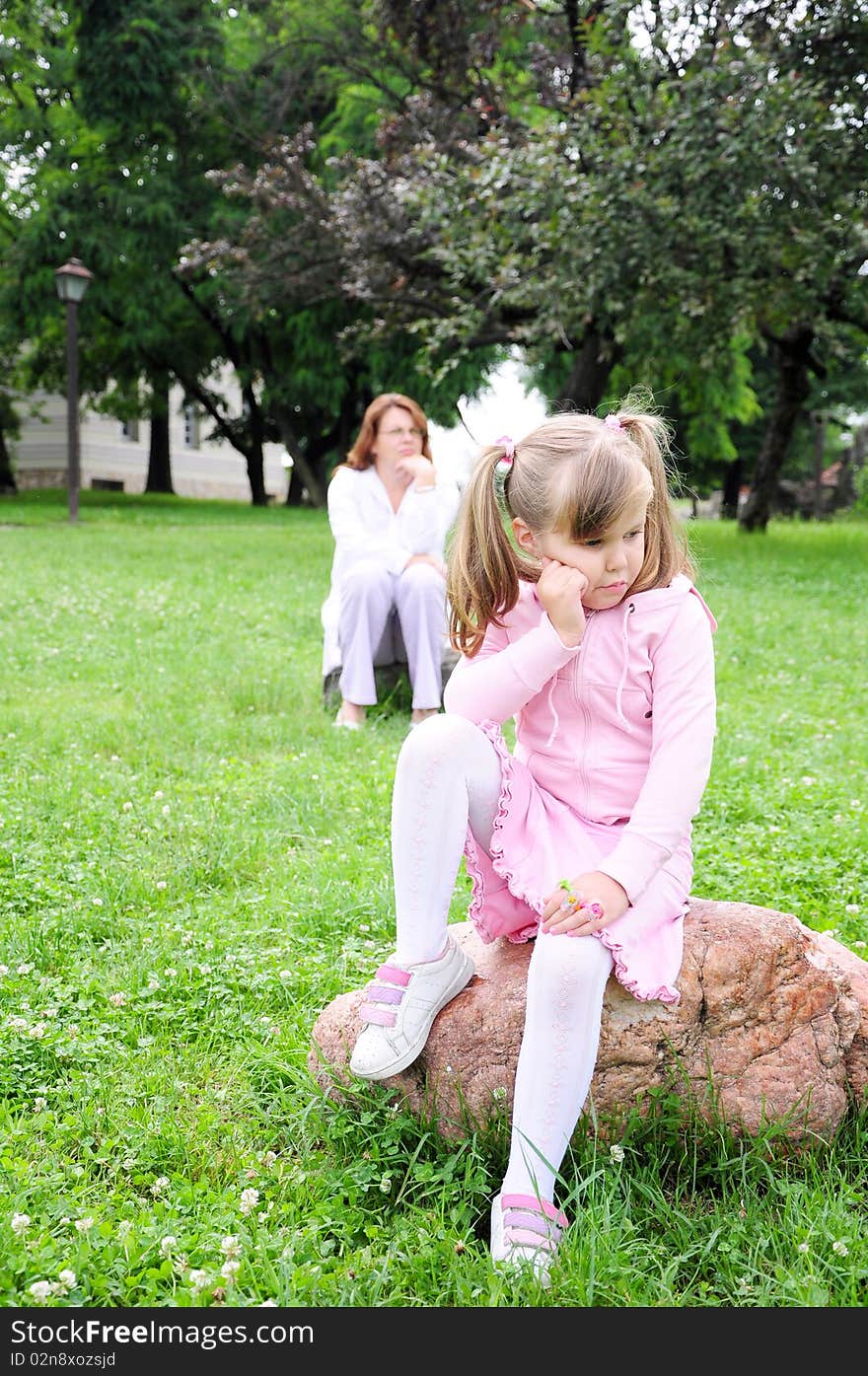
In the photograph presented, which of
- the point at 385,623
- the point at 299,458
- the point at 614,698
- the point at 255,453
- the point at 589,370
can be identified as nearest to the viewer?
the point at 614,698

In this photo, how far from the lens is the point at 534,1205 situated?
2.24 metres

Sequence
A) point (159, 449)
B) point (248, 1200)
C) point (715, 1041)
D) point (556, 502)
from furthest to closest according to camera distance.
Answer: point (159, 449) → point (556, 502) → point (715, 1041) → point (248, 1200)

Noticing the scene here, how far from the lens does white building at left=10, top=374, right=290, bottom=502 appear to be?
37.8 m

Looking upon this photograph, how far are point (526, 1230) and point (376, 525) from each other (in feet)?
16.6

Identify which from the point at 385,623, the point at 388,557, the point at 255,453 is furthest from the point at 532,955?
the point at 255,453

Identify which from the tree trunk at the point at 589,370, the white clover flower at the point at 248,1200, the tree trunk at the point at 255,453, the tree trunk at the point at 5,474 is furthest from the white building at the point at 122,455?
the white clover flower at the point at 248,1200

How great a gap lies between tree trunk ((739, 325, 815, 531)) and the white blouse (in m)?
12.1

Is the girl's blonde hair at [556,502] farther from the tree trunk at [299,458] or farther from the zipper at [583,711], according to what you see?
the tree trunk at [299,458]

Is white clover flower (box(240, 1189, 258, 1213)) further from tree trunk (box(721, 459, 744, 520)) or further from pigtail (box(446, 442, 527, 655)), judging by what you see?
tree trunk (box(721, 459, 744, 520))

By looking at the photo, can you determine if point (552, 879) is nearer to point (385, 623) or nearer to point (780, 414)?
point (385, 623)

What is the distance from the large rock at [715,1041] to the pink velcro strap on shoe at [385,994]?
13cm

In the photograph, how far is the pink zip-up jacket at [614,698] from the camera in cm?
264
